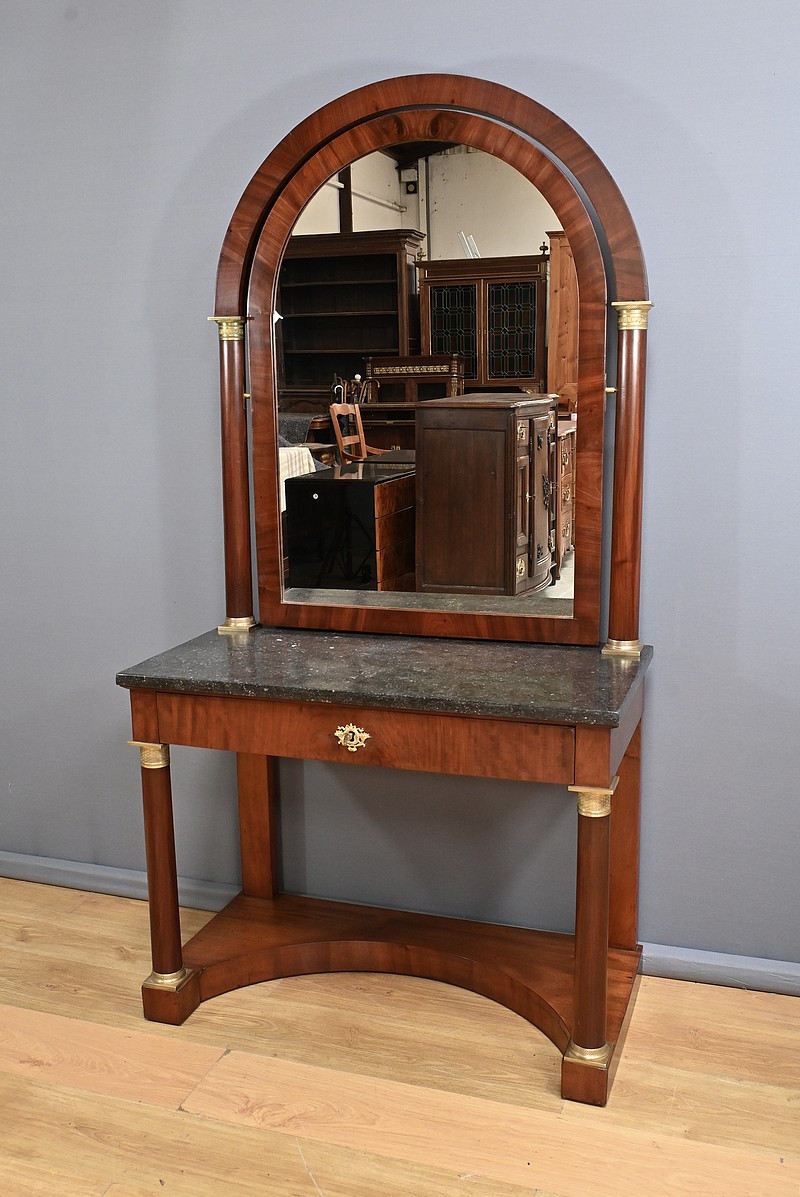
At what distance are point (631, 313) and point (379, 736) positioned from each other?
92 centimetres

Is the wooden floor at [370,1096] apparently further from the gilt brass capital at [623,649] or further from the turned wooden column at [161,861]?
the gilt brass capital at [623,649]

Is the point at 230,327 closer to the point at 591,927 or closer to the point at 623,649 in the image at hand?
the point at 623,649

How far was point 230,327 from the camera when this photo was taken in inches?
88.3

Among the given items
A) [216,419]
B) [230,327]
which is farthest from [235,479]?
[230,327]

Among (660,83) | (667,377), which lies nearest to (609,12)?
(660,83)

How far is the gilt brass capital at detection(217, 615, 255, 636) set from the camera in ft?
7.73

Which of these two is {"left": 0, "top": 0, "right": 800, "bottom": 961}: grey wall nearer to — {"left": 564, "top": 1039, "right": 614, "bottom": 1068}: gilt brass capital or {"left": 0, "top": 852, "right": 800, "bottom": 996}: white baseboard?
{"left": 0, "top": 852, "right": 800, "bottom": 996}: white baseboard

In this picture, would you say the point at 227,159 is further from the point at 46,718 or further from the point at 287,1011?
the point at 287,1011

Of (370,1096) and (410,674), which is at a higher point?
(410,674)

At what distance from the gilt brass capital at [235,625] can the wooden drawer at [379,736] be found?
0.34 meters

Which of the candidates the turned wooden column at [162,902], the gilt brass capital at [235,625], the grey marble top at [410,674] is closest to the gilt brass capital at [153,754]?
the turned wooden column at [162,902]

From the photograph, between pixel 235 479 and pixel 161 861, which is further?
pixel 235 479

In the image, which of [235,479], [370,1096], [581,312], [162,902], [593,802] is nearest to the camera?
[593,802]

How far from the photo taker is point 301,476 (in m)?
2.29
